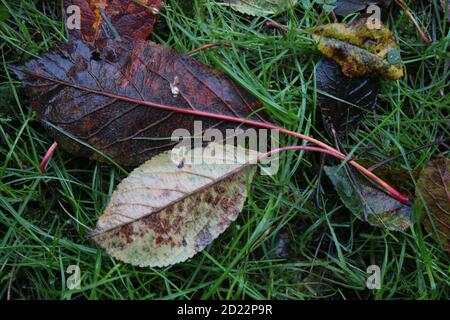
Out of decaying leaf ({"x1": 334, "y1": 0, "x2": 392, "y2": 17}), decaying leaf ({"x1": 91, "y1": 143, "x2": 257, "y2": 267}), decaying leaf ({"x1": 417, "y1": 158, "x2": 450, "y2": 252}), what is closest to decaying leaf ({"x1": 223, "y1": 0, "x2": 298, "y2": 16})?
decaying leaf ({"x1": 334, "y1": 0, "x2": 392, "y2": 17})

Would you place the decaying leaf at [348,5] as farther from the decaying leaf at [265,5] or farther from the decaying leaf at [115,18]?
the decaying leaf at [115,18]

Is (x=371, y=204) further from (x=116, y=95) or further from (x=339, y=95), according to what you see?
(x=116, y=95)

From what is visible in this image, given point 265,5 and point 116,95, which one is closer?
point 116,95

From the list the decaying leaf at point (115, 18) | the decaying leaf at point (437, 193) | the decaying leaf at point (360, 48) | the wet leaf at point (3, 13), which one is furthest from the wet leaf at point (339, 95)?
the wet leaf at point (3, 13)

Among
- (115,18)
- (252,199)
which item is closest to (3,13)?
(115,18)

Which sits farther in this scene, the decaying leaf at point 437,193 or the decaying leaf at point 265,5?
the decaying leaf at point 265,5

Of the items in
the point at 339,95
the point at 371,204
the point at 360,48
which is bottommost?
the point at 371,204
